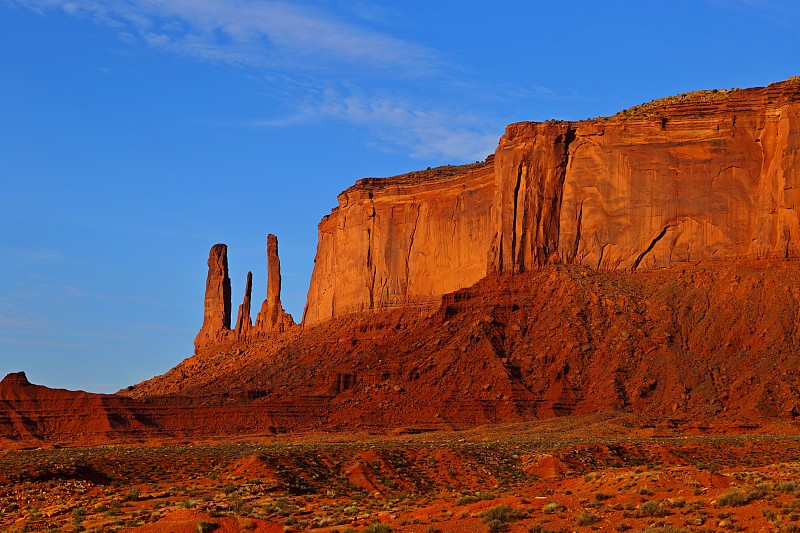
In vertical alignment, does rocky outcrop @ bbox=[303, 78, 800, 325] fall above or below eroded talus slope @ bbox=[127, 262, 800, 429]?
above

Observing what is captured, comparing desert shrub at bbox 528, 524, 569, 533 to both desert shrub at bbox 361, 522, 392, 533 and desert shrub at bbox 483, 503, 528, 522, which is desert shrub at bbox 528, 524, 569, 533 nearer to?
desert shrub at bbox 483, 503, 528, 522

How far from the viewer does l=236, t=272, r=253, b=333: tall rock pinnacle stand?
13088 centimetres

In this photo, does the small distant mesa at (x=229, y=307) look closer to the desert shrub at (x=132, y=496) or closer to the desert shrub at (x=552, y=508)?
the desert shrub at (x=132, y=496)

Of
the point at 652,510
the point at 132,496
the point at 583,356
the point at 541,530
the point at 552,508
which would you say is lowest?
the point at 541,530

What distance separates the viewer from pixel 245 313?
132m

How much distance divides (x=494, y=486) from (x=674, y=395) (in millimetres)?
32252

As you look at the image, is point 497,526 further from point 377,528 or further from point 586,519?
point 377,528

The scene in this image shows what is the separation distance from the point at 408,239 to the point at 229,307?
2870 cm

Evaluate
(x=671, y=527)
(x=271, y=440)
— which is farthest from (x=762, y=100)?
(x=671, y=527)

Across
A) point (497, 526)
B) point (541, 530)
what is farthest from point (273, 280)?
point (541, 530)

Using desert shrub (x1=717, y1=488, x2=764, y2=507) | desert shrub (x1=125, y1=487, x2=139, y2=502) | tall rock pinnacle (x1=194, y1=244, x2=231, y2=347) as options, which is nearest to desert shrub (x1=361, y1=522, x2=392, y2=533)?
desert shrub (x1=717, y1=488, x2=764, y2=507)

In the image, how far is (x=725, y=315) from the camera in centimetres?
8150

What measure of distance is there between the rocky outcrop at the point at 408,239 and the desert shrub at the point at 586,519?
236 feet

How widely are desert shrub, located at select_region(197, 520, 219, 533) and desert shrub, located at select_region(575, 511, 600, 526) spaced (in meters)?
8.07
